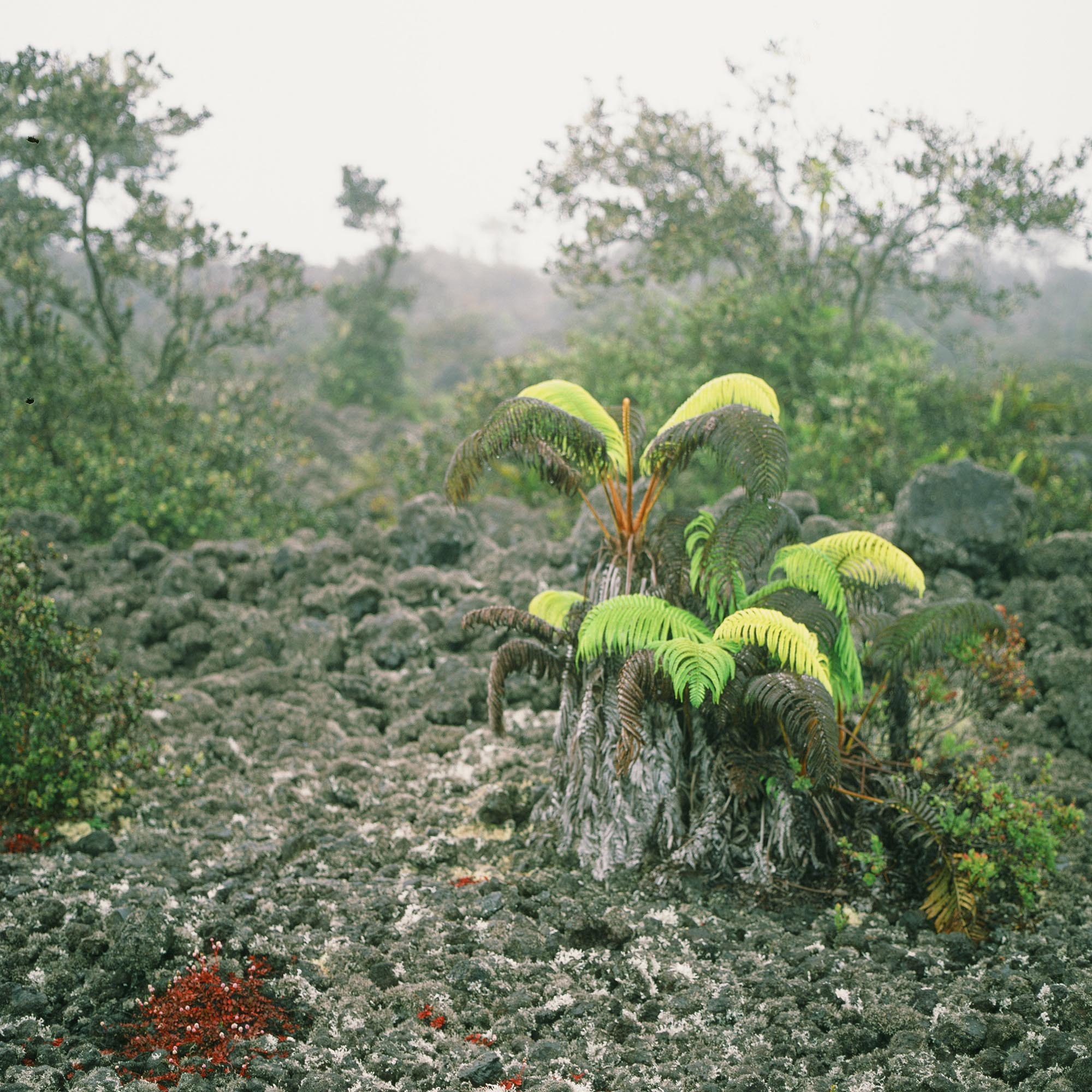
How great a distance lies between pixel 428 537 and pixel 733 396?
6066mm

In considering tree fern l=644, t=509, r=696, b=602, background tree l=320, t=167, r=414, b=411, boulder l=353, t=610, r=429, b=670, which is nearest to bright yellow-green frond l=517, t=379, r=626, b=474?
tree fern l=644, t=509, r=696, b=602

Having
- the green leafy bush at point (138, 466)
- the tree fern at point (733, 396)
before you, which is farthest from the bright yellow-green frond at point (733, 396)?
the green leafy bush at point (138, 466)

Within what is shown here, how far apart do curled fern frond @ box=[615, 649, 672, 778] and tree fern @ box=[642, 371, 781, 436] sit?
1532mm

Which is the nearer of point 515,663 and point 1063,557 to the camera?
point 515,663

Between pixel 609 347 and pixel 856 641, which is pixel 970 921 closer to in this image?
pixel 856 641

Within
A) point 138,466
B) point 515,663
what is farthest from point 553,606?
point 138,466

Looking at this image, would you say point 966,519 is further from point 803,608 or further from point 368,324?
point 368,324

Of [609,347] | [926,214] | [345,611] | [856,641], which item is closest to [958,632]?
[856,641]

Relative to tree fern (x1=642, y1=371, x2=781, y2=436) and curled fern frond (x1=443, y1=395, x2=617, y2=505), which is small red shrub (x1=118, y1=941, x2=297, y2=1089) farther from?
tree fern (x1=642, y1=371, x2=781, y2=436)

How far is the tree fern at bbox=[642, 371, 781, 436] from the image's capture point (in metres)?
6.00

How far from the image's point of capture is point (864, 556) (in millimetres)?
5691

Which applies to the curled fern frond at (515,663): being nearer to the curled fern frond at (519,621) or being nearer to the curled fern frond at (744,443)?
the curled fern frond at (519,621)

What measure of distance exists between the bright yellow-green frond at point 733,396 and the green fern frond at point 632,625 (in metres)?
1.21

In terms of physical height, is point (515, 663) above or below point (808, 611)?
below
